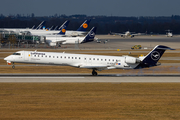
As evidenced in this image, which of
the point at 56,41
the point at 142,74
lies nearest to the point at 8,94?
the point at 142,74

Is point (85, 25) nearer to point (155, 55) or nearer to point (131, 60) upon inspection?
point (155, 55)

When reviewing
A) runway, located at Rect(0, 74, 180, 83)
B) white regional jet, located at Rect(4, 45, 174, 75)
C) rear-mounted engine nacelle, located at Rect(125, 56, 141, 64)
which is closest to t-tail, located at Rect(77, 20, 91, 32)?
runway, located at Rect(0, 74, 180, 83)

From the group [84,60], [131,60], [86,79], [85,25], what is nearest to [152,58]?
[131,60]

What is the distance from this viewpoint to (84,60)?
4391 cm

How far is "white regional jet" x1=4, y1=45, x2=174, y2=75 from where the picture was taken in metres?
43.3

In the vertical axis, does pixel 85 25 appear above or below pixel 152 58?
above

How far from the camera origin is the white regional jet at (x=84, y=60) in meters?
43.3

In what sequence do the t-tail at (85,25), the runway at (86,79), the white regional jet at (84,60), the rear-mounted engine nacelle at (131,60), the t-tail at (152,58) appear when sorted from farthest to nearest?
the t-tail at (85,25) → the t-tail at (152,58) → the rear-mounted engine nacelle at (131,60) → the white regional jet at (84,60) → the runway at (86,79)

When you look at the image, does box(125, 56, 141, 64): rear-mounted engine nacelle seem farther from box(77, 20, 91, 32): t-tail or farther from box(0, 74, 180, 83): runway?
box(77, 20, 91, 32): t-tail

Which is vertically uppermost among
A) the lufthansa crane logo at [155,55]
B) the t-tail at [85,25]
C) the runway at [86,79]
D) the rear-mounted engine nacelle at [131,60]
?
the t-tail at [85,25]

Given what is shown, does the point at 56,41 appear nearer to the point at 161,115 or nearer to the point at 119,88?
the point at 119,88

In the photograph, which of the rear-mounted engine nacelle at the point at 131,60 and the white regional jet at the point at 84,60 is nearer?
the white regional jet at the point at 84,60

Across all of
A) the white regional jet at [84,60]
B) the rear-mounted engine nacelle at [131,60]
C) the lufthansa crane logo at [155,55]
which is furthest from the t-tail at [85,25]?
the rear-mounted engine nacelle at [131,60]

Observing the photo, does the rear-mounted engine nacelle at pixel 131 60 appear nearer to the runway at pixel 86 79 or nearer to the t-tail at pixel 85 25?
the runway at pixel 86 79
